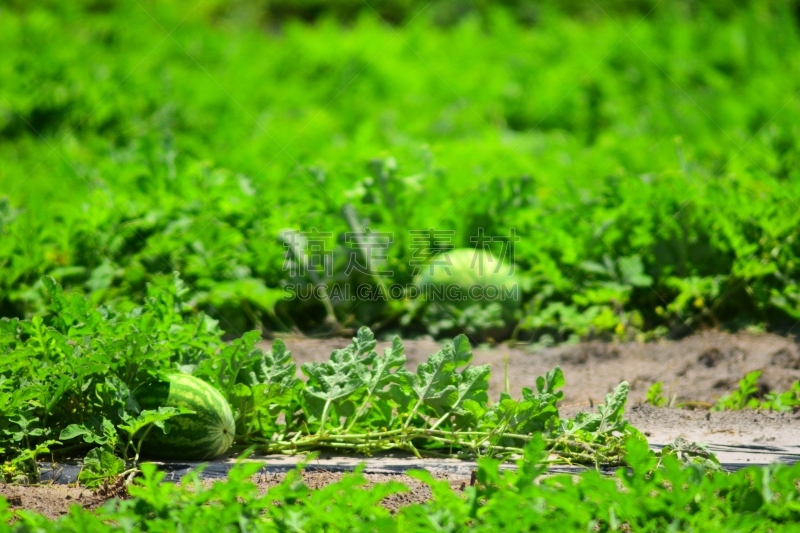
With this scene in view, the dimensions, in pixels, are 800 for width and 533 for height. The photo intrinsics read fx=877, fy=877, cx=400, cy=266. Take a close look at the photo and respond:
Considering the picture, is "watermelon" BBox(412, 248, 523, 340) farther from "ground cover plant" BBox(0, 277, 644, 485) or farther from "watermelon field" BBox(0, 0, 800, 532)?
"ground cover plant" BBox(0, 277, 644, 485)

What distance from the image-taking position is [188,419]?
288 centimetres

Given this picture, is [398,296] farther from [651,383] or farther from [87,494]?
[87,494]

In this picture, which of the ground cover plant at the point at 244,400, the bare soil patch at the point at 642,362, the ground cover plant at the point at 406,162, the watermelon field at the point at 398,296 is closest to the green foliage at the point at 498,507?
the watermelon field at the point at 398,296

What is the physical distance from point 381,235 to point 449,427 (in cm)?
173

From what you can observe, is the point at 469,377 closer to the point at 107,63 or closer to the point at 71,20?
the point at 107,63

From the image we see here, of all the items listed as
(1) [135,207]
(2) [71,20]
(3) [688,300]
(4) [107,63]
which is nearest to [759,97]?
(3) [688,300]

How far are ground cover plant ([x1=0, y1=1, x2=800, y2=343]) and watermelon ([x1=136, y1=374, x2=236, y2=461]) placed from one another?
1445 millimetres

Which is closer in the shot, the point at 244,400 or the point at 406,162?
the point at 244,400

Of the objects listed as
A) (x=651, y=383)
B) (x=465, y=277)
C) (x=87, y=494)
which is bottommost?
(x=87, y=494)

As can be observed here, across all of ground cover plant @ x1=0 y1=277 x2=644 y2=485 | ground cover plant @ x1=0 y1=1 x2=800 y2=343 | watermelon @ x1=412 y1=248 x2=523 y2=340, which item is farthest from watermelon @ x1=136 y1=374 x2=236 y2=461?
watermelon @ x1=412 y1=248 x2=523 y2=340

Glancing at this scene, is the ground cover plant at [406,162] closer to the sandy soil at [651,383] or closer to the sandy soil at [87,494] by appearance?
the sandy soil at [651,383]

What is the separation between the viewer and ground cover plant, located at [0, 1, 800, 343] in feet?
14.8

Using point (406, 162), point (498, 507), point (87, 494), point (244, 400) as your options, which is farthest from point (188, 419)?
point (406, 162)

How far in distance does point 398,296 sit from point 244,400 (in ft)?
5.82
